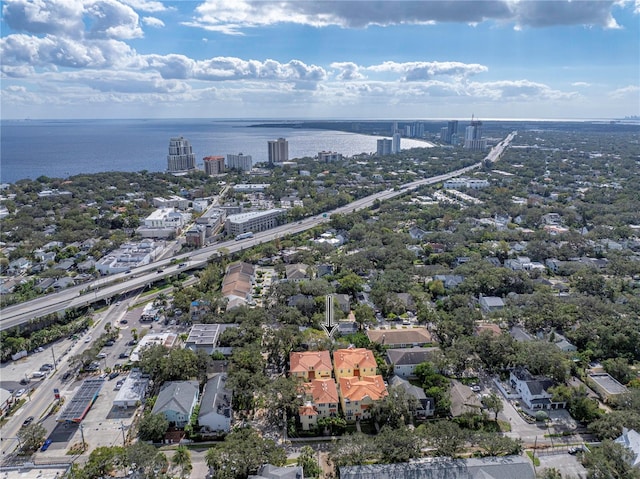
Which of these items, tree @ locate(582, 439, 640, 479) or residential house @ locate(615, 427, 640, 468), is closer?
tree @ locate(582, 439, 640, 479)

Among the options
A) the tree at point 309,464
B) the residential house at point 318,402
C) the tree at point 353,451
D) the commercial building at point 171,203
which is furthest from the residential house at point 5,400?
the commercial building at point 171,203

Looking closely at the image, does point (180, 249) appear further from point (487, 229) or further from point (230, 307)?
point (487, 229)

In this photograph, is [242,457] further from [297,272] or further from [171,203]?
[171,203]

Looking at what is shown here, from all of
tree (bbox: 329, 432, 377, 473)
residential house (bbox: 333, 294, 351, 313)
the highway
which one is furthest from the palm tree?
the highway

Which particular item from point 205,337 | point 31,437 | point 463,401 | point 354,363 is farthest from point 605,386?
point 31,437

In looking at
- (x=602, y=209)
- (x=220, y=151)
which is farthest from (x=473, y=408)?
(x=220, y=151)

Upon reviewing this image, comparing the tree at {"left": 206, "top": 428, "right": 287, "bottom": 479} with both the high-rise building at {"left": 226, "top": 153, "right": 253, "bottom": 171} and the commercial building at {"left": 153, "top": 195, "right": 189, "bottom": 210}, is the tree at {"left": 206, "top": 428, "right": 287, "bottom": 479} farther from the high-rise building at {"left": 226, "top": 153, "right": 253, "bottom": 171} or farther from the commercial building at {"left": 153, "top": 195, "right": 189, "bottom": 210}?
the high-rise building at {"left": 226, "top": 153, "right": 253, "bottom": 171}

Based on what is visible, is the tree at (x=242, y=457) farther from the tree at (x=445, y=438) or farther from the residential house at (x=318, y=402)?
the tree at (x=445, y=438)
